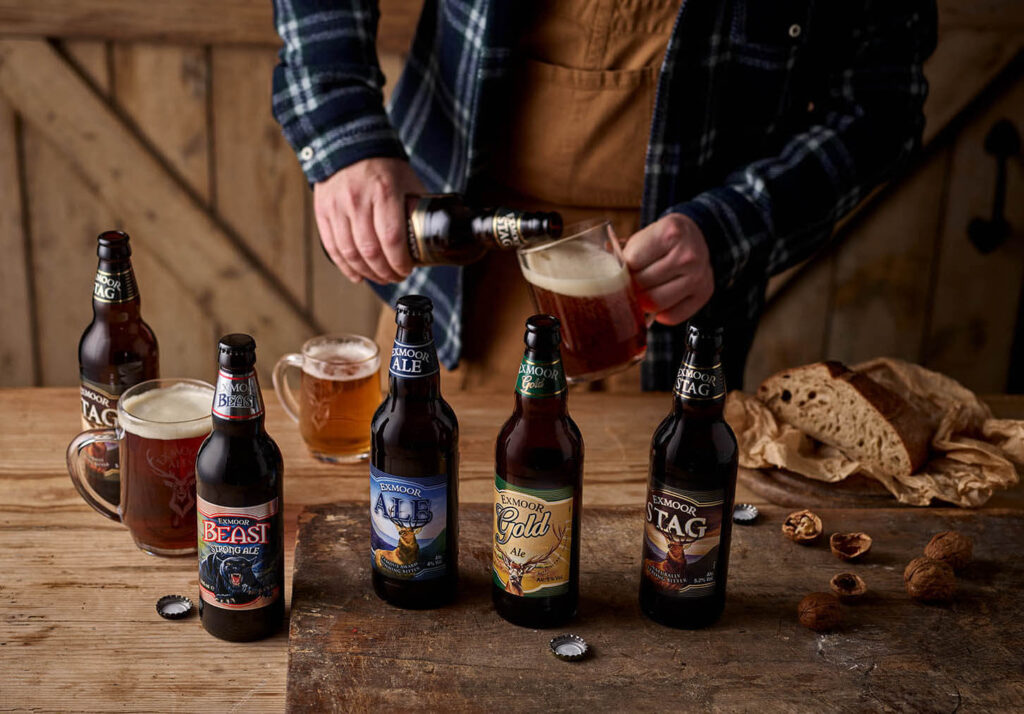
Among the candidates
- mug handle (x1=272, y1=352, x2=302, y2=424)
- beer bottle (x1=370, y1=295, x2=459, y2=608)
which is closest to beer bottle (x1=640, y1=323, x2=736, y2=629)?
beer bottle (x1=370, y1=295, x2=459, y2=608)

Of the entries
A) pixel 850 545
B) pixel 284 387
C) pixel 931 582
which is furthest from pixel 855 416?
pixel 284 387

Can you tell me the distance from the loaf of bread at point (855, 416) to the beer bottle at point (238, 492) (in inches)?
34.5

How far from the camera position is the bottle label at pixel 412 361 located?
42.1 inches

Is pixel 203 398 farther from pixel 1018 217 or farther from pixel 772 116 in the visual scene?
pixel 1018 217

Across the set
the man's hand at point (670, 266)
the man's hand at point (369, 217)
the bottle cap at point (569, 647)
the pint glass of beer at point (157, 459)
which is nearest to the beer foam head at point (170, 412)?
the pint glass of beer at point (157, 459)

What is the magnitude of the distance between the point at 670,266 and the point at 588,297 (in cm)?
23

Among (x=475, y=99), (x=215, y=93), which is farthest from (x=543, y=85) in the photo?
(x=215, y=93)

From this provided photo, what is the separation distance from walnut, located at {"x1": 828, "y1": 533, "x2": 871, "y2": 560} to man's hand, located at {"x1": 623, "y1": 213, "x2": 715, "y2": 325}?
425 millimetres

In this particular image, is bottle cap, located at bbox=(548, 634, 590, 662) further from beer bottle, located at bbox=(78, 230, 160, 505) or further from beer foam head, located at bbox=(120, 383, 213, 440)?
beer bottle, located at bbox=(78, 230, 160, 505)

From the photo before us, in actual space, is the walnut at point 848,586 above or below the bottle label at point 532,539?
below

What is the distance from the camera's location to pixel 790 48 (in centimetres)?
172

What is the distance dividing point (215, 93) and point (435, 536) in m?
2.08

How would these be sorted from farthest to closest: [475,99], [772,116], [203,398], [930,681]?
[772,116] < [475,99] < [203,398] < [930,681]

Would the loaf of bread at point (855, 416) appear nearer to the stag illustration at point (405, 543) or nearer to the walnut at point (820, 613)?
the walnut at point (820, 613)
